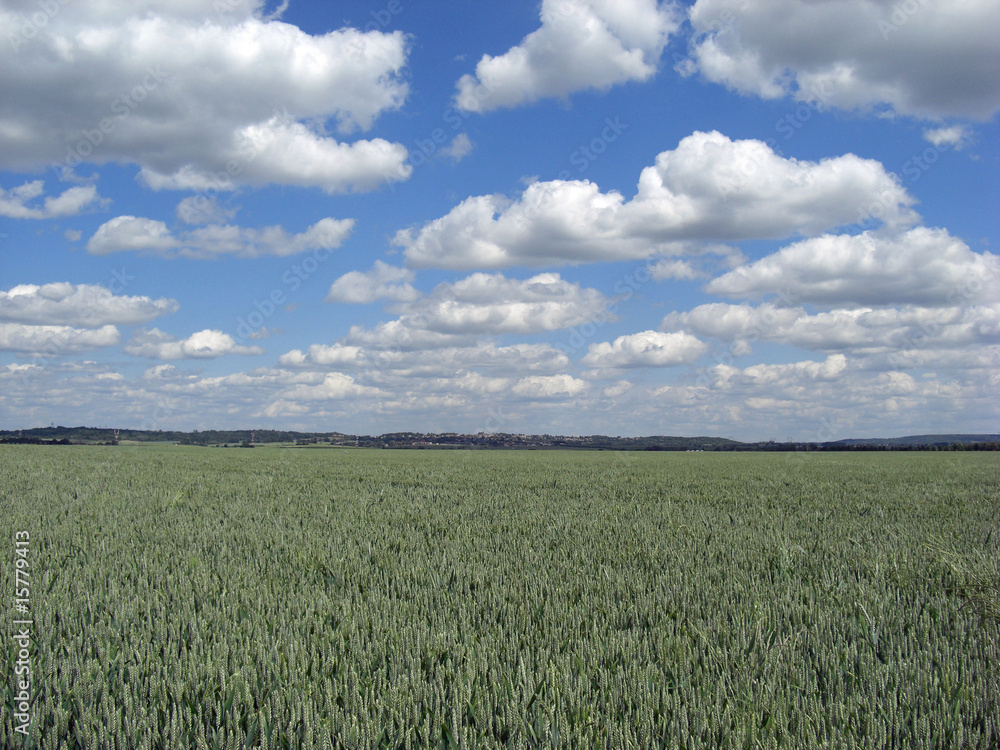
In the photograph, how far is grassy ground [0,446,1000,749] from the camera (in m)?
3.35

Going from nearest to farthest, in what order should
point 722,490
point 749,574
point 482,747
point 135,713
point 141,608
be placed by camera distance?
point 482,747, point 135,713, point 141,608, point 749,574, point 722,490

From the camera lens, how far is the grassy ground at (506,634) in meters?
3.35

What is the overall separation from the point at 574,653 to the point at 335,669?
1.60 metres

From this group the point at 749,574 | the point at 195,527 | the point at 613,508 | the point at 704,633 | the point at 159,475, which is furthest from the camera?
the point at 159,475

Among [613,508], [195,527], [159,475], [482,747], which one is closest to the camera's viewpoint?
[482,747]

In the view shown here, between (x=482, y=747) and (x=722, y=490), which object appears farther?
(x=722, y=490)

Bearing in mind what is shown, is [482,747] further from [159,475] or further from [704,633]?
[159,475]

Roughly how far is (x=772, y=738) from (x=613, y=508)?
376 inches

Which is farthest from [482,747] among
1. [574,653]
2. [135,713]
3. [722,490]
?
[722,490]

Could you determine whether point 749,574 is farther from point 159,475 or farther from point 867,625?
point 159,475

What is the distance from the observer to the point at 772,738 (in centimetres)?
315

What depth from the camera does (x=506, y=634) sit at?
15.9 ft

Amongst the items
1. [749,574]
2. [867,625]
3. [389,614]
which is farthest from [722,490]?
[389,614]

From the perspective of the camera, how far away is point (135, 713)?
3.48 m
